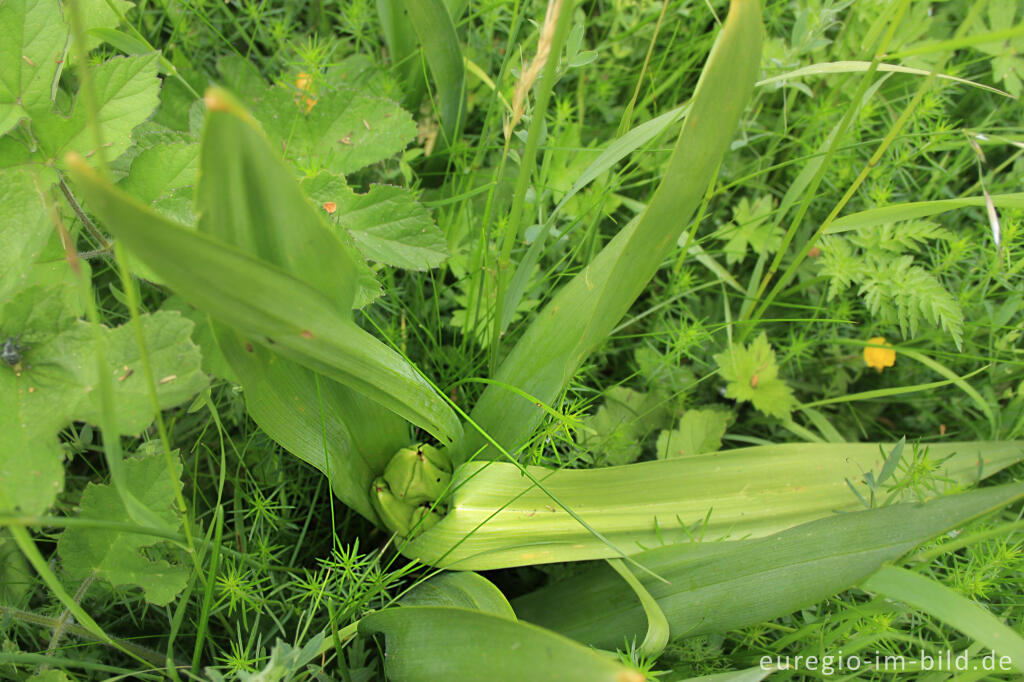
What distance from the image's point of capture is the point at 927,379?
62.6 inches

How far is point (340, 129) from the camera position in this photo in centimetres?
128

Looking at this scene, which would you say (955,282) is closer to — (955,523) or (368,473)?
(955,523)

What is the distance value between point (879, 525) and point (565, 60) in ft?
2.85

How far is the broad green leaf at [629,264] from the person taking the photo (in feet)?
2.39

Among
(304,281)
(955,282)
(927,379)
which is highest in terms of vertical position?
(304,281)

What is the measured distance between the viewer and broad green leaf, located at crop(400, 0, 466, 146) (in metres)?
1.22

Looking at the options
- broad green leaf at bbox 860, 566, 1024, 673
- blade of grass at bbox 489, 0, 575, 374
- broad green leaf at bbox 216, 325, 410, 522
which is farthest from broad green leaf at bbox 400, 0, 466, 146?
broad green leaf at bbox 860, 566, 1024, 673

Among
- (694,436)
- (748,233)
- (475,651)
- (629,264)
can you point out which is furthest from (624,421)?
(475,651)

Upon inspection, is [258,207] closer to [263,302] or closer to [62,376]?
[263,302]

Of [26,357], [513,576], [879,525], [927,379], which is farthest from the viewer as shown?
[927,379]

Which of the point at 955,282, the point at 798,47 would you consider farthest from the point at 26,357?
the point at 955,282

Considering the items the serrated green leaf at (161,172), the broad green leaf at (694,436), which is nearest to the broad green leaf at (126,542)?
the serrated green leaf at (161,172)

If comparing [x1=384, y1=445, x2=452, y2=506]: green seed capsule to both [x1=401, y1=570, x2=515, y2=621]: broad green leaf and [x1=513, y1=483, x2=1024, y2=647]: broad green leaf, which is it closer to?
[x1=401, y1=570, x2=515, y2=621]: broad green leaf

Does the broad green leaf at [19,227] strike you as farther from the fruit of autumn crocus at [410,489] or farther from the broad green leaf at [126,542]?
the fruit of autumn crocus at [410,489]
